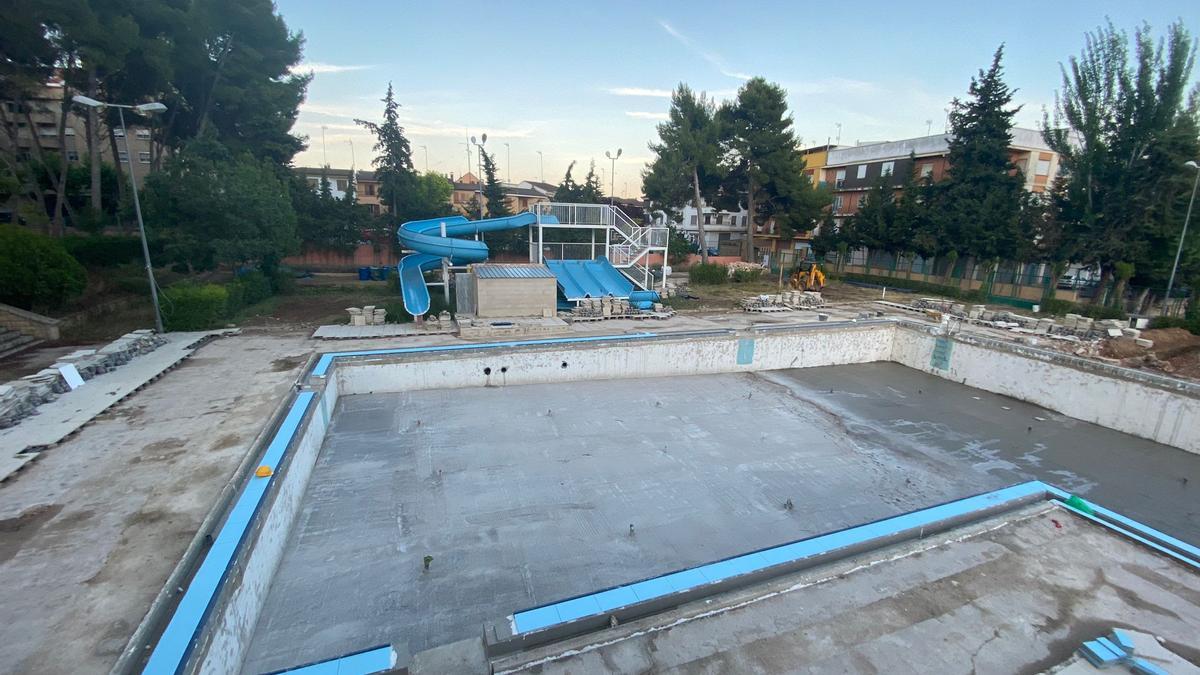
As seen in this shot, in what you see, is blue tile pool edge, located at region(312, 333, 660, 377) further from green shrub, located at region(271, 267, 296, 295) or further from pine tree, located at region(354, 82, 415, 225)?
pine tree, located at region(354, 82, 415, 225)

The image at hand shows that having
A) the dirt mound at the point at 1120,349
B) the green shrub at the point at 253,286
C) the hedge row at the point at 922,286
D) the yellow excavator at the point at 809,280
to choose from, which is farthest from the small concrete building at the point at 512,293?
the hedge row at the point at 922,286

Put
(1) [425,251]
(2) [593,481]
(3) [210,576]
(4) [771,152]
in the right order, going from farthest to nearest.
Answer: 1. (4) [771,152]
2. (1) [425,251]
3. (2) [593,481]
4. (3) [210,576]

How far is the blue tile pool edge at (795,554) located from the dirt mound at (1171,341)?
15.6 metres

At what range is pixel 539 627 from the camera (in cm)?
425

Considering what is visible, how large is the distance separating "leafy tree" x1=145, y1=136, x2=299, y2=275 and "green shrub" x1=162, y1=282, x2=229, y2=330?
2.82 meters

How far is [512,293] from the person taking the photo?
18.8 m

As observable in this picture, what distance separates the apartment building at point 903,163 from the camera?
32812 mm

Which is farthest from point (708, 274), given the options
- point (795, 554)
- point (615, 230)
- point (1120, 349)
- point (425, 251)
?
point (795, 554)

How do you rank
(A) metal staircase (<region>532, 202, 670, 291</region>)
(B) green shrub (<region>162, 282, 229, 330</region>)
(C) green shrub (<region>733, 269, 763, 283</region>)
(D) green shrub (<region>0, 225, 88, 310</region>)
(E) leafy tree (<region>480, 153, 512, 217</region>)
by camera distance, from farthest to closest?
(E) leafy tree (<region>480, 153, 512, 217</region>), (C) green shrub (<region>733, 269, 763, 283</region>), (A) metal staircase (<region>532, 202, 670, 291</region>), (B) green shrub (<region>162, 282, 229, 330</region>), (D) green shrub (<region>0, 225, 88, 310</region>)

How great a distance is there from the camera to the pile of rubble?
8.98 m

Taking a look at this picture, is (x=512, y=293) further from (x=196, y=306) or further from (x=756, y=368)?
(x=196, y=306)

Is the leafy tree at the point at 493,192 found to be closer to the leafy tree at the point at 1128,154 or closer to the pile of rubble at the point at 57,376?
the pile of rubble at the point at 57,376

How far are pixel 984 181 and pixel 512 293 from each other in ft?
86.4

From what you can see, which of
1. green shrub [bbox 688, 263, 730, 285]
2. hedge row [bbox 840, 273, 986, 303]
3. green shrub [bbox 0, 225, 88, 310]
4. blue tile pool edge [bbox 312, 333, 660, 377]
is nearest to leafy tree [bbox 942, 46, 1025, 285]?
hedge row [bbox 840, 273, 986, 303]
